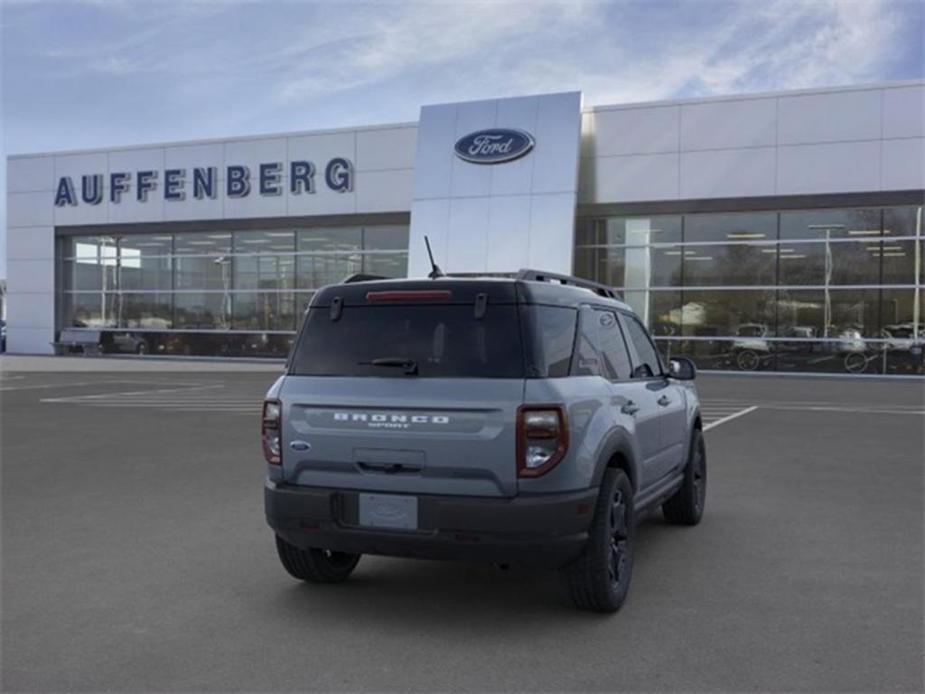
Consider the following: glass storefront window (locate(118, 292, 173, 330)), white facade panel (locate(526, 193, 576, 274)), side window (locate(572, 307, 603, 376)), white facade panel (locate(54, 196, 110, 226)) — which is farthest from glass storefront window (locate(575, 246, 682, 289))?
side window (locate(572, 307, 603, 376))

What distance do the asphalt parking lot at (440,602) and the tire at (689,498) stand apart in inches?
8.2

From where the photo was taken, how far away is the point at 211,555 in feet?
20.9

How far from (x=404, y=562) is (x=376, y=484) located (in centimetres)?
152

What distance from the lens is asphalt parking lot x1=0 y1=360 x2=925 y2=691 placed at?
14.0 ft

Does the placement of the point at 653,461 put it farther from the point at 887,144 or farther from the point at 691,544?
the point at 887,144

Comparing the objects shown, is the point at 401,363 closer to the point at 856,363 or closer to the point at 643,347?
the point at 643,347

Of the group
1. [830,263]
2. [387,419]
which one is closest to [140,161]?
[830,263]

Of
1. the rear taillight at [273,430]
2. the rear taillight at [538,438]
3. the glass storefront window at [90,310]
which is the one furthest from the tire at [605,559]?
the glass storefront window at [90,310]

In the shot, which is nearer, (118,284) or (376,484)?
(376,484)

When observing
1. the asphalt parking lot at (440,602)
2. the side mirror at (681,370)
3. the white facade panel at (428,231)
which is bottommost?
the asphalt parking lot at (440,602)

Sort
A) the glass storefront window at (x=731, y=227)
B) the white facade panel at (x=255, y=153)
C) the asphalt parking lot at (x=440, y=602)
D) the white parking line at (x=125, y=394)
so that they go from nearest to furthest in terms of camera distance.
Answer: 1. the asphalt parking lot at (x=440, y=602)
2. the white parking line at (x=125, y=394)
3. the glass storefront window at (x=731, y=227)
4. the white facade panel at (x=255, y=153)

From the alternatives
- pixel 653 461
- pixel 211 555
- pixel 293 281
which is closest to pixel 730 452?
pixel 653 461

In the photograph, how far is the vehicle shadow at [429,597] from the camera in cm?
502

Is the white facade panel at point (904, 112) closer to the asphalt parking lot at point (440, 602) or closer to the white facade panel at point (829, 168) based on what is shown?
the white facade panel at point (829, 168)
